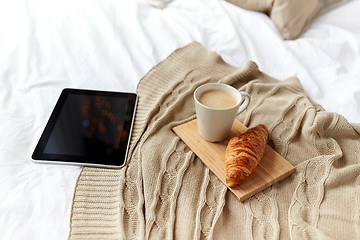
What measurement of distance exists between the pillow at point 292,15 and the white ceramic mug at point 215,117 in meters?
0.52

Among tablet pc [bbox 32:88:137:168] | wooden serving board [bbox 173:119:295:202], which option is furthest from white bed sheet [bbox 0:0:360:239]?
wooden serving board [bbox 173:119:295:202]

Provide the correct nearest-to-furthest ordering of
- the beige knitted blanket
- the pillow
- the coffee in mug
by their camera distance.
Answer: the beige knitted blanket < the coffee in mug < the pillow

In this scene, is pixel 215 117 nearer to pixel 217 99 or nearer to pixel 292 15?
pixel 217 99

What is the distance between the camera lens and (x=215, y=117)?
0.60 m

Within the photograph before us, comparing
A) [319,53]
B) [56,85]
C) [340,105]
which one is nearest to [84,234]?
[56,85]

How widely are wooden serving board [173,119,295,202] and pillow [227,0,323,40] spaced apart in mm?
525

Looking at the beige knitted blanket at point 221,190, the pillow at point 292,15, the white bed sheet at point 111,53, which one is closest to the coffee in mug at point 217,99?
the beige knitted blanket at point 221,190

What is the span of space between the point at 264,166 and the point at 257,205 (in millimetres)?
83

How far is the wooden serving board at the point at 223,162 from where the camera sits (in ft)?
1.84

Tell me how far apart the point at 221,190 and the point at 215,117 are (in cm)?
14

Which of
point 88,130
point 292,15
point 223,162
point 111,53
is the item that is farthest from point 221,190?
point 292,15

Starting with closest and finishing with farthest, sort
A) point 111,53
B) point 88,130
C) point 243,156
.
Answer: point 243,156 → point 88,130 → point 111,53

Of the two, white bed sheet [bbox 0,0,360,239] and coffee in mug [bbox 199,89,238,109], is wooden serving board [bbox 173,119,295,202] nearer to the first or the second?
coffee in mug [bbox 199,89,238,109]

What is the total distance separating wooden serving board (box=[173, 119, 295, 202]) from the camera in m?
0.56
